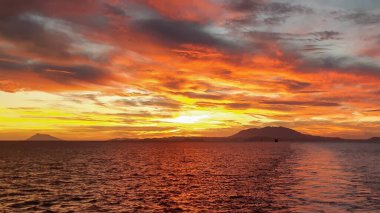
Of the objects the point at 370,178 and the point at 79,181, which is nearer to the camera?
the point at 79,181

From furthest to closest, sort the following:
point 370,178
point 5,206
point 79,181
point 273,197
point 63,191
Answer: point 370,178
point 79,181
point 63,191
point 273,197
point 5,206

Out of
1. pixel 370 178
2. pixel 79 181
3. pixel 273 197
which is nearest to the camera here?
pixel 273 197

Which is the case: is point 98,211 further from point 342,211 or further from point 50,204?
point 342,211

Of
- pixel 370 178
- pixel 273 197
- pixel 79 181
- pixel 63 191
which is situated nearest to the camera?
pixel 273 197

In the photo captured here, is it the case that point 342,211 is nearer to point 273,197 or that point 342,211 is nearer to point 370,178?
point 273,197

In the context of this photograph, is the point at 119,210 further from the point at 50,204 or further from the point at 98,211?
the point at 50,204

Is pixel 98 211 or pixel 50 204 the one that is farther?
pixel 50 204

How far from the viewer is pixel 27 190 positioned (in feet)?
172

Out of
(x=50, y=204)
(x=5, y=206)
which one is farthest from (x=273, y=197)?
(x=5, y=206)

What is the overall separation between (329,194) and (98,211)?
2979cm

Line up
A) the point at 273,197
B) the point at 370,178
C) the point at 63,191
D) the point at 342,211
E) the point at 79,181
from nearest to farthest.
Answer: the point at 342,211 < the point at 273,197 < the point at 63,191 < the point at 79,181 < the point at 370,178

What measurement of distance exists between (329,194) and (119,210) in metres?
27.6

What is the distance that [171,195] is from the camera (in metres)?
49.4

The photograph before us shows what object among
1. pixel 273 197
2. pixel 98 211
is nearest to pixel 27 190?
pixel 98 211
